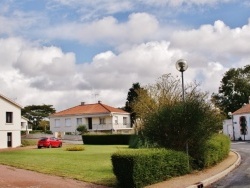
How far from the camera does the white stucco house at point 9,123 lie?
5112cm

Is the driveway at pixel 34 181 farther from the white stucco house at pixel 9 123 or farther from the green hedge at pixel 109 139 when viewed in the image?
→ the white stucco house at pixel 9 123

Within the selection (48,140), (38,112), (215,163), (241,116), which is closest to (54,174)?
(215,163)

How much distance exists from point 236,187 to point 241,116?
51.4 meters

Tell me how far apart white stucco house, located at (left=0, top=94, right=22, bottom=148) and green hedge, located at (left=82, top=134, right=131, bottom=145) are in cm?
943

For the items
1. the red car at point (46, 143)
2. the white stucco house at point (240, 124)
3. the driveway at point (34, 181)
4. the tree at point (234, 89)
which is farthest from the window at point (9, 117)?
the tree at point (234, 89)

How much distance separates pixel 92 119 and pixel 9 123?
23002 mm

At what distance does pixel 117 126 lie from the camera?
72812 mm

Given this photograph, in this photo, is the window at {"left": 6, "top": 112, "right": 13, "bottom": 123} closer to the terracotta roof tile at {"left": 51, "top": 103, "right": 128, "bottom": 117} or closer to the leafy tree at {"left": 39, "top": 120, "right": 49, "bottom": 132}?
the terracotta roof tile at {"left": 51, "top": 103, "right": 128, "bottom": 117}

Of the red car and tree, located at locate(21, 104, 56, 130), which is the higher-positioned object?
tree, located at locate(21, 104, 56, 130)

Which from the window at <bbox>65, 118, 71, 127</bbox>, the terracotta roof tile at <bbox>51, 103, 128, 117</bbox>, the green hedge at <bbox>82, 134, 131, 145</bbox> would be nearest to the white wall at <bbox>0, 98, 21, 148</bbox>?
the green hedge at <bbox>82, 134, 131, 145</bbox>

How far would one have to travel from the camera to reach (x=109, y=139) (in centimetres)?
5122

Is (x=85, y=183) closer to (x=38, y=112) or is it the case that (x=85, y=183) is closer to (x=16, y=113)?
(x=16, y=113)

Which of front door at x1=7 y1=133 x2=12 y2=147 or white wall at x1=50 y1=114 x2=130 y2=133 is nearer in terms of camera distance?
front door at x1=7 y1=133 x2=12 y2=147

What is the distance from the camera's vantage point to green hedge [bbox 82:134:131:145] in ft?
166
